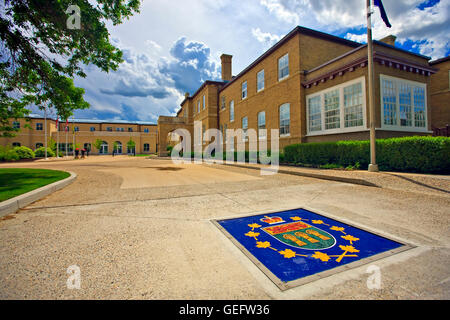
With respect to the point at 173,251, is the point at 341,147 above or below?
above

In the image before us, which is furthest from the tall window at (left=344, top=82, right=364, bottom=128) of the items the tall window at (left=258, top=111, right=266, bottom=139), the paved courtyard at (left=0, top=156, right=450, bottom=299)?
the tall window at (left=258, top=111, right=266, bottom=139)

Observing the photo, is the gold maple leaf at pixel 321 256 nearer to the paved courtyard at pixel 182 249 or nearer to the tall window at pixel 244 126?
the paved courtyard at pixel 182 249

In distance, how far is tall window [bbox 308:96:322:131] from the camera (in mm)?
12988

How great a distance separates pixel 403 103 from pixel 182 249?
555 inches

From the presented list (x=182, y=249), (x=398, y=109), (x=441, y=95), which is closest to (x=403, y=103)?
(x=398, y=109)

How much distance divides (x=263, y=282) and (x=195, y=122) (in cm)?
3120

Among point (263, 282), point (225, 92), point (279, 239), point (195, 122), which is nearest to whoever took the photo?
point (263, 282)

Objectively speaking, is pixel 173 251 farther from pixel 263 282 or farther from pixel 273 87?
pixel 273 87

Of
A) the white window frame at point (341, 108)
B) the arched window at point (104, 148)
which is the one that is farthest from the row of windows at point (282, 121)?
the arched window at point (104, 148)

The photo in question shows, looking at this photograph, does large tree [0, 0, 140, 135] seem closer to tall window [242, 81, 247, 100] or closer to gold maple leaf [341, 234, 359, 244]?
gold maple leaf [341, 234, 359, 244]

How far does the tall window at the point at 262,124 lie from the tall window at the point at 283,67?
3.41 metres
